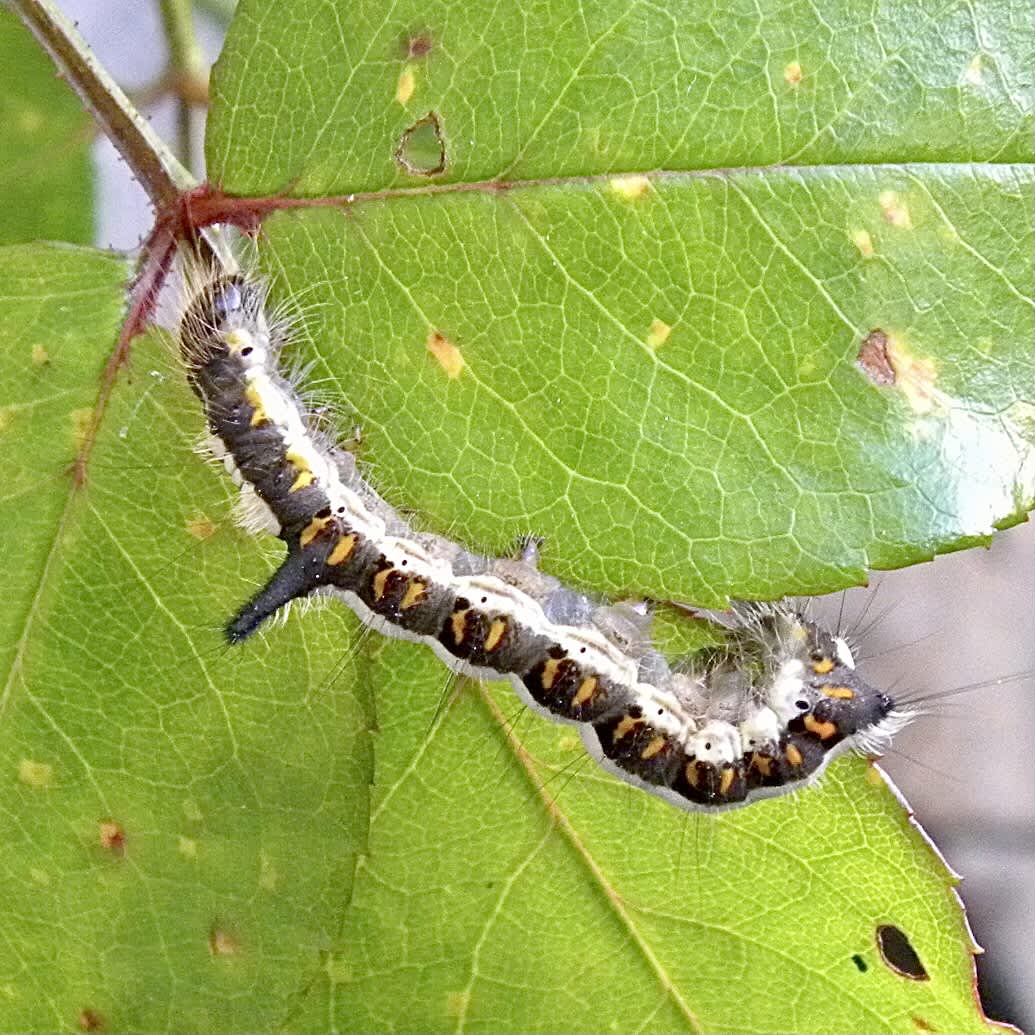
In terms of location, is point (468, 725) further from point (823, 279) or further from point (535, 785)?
point (823, 279)

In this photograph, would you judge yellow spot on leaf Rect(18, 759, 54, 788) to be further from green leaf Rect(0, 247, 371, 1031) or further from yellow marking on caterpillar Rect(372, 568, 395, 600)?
yellow marking on caterpillar Rect(372, 568, 395, 600)

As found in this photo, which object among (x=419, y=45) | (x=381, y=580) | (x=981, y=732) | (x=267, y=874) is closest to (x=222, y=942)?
(x=267, y=874)

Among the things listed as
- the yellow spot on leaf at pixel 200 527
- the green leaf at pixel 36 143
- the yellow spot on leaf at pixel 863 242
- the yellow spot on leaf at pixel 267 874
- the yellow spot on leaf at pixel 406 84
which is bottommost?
the yellow spot on leaf at pixel 267 874

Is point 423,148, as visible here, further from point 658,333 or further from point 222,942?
point 222,942

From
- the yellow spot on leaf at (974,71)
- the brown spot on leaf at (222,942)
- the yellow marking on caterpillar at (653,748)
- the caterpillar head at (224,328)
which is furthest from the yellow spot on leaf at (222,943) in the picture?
the yellow spot on leaf at (974,71)

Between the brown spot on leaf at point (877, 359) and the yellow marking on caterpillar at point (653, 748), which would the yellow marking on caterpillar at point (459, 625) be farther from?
the brown spot on leaf at point (877, 359)

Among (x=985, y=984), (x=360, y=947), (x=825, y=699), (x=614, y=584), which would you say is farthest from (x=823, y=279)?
(x=985, y=984)

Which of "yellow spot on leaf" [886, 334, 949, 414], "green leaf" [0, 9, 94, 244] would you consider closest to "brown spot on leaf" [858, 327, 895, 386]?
"yellow spot on leaf" [886, 334, 949, 414]
